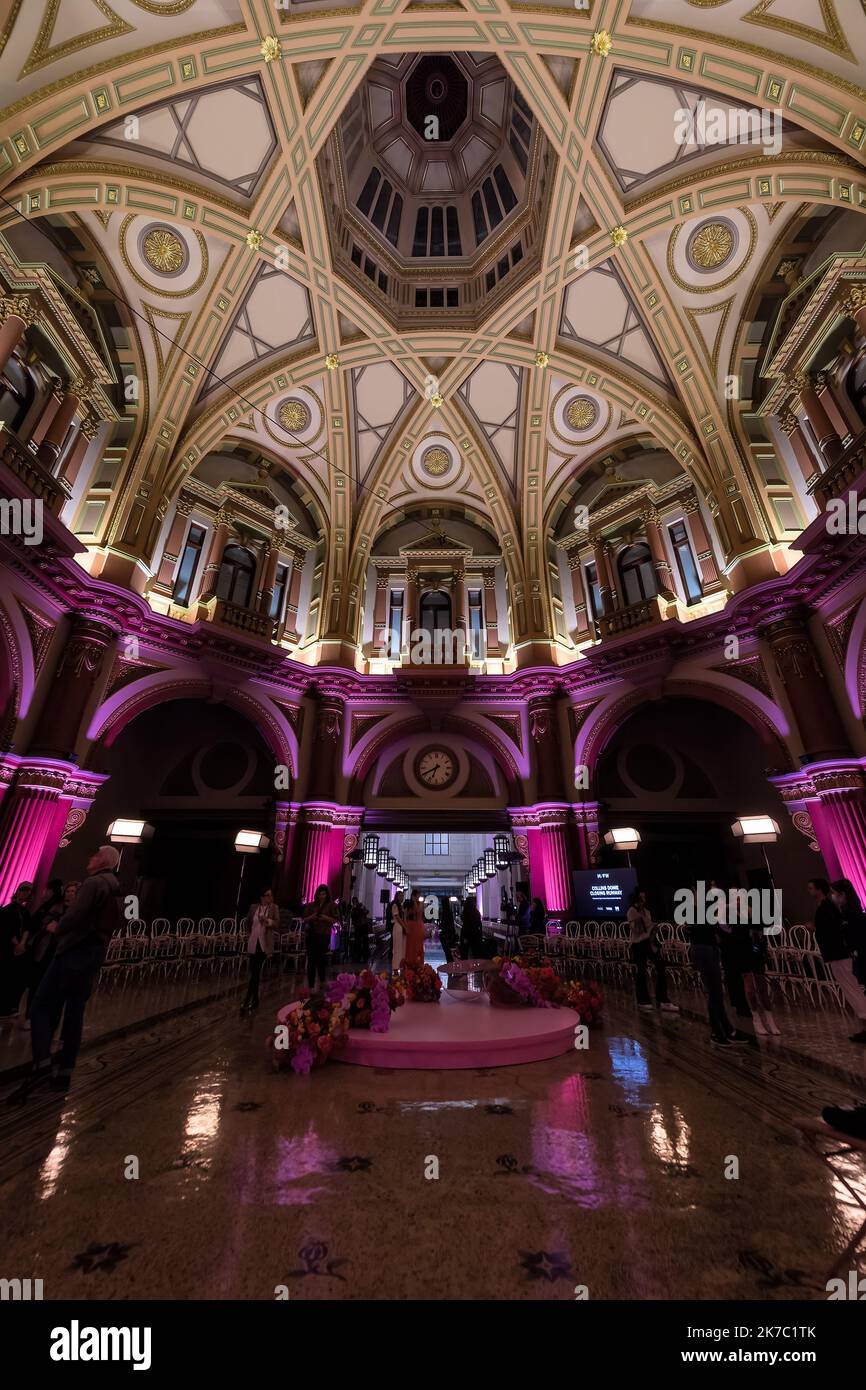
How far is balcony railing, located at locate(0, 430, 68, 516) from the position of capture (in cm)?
891

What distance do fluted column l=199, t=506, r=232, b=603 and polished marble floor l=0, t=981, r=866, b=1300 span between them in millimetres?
11295

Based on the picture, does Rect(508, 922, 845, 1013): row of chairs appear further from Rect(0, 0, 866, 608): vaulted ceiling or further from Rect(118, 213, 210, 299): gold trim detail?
Rect(118, 213, 210, 299): gold trim detail

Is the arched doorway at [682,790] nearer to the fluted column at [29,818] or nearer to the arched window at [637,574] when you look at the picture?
the arched window at [637,574]

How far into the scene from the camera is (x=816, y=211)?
10.2 m

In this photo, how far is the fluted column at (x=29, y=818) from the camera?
8695 mm

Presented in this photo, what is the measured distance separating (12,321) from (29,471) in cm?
278

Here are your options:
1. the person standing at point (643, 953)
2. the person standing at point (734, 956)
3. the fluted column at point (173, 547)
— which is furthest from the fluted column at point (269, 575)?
the person standing at point (734, 956)

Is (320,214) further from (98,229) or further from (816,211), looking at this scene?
(816,211)

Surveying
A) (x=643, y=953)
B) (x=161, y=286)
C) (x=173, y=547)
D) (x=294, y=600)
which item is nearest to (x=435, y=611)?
(x=294, y=600)

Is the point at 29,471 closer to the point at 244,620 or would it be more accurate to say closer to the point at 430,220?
the point at 244,620

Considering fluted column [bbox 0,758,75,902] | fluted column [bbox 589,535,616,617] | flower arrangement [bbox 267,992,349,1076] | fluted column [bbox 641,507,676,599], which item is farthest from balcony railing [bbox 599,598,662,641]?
fluted column [bbox 0,758,75,902]

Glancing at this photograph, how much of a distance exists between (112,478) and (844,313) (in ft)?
51.3

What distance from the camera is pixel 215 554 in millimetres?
14164
